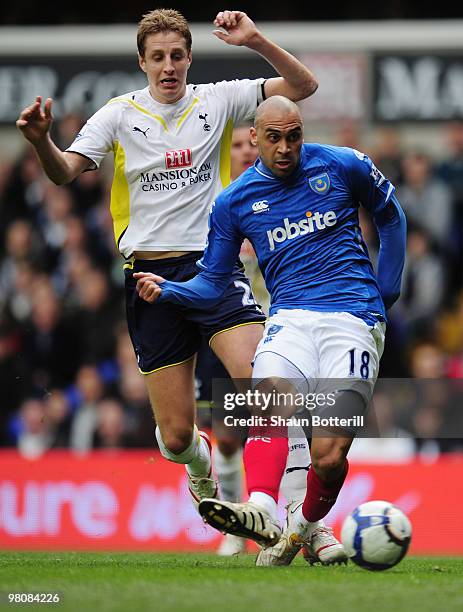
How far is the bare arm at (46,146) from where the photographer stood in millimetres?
6816

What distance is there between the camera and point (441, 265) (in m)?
14.6

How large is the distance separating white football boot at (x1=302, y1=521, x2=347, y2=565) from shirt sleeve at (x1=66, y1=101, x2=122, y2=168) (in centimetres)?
237

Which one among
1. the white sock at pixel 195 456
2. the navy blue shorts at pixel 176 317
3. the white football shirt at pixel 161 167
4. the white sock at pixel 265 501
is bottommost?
the white sock at pixel 195 456

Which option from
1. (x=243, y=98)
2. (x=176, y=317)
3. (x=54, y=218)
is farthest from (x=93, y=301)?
(x=243, y=98)

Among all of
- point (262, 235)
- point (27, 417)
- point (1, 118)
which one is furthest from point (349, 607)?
point (1, 118)

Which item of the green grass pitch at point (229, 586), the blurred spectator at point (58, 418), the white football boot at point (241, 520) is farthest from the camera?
the blurred spectator at point (58, 418)

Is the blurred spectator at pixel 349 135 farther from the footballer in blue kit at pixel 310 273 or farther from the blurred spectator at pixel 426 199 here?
the footballer in blue kit at pixel 310 273

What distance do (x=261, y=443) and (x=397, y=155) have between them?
817cm

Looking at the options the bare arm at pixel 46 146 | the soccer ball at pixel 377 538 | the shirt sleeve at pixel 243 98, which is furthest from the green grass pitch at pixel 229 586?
the shirt sleeve at pixel 243 98

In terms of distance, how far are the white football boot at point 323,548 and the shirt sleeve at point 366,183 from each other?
1.74 meters

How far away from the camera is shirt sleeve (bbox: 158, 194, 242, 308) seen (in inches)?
273

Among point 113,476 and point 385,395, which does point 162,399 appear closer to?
point 113,476

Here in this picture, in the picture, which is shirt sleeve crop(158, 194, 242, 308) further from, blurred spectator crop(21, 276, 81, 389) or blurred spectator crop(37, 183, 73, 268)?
blurred spectator crop(37, 183, 73, 268)

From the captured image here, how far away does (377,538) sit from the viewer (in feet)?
20.3
